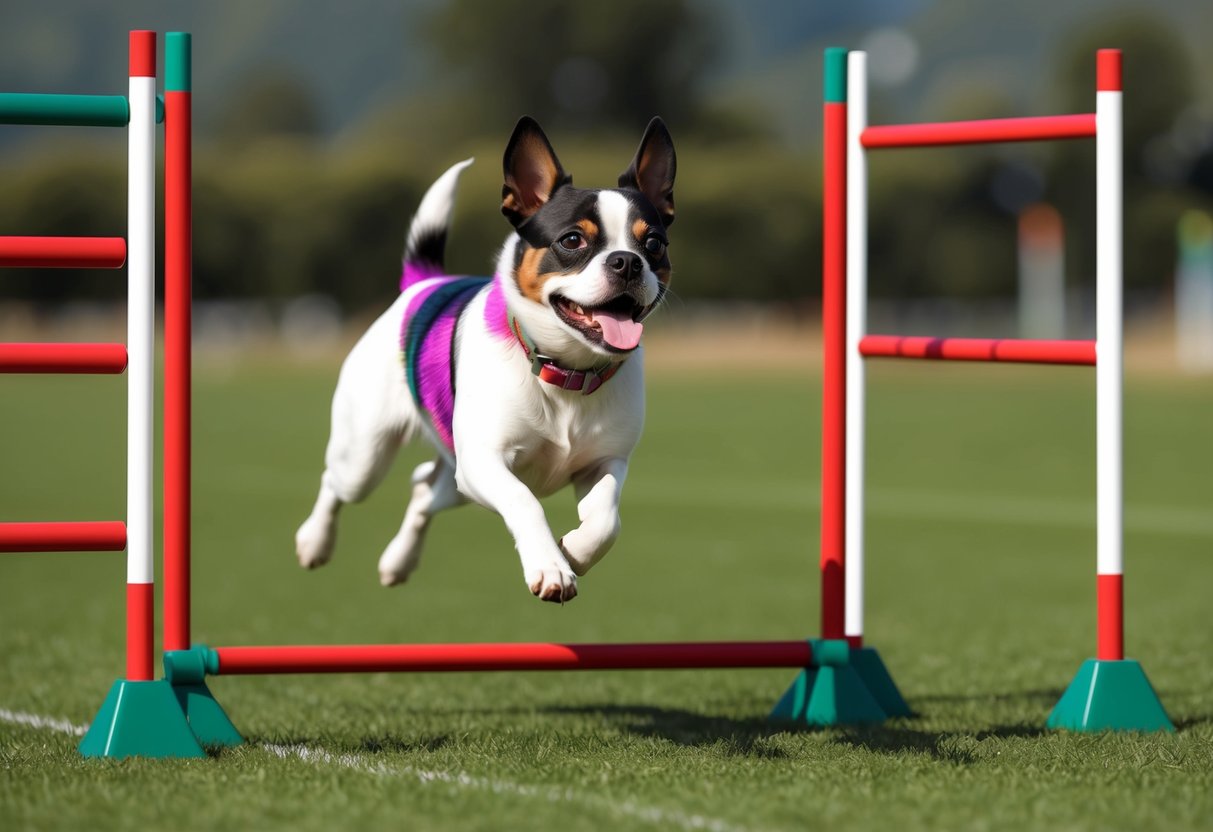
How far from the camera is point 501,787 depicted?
5.08 meters

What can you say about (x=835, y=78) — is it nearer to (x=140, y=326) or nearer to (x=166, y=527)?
(x=140, y=326)

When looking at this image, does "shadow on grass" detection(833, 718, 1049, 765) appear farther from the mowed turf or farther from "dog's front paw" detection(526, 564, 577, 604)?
"dog's front paw" detection(526, 564, 577, 604)

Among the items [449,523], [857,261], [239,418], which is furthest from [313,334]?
[857,261]

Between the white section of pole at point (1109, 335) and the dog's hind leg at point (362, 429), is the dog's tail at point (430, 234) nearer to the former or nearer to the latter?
the dog's hind leg at point (362, 429)

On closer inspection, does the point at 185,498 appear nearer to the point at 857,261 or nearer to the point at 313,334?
the point at 857,261

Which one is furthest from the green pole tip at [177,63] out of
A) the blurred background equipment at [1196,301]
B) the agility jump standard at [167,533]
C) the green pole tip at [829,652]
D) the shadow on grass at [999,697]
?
the blurred background equipment at [1196,301]

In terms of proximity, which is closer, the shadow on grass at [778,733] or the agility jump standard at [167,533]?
the agility jump standard at [167,533]

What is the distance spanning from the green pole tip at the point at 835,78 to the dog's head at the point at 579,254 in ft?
3.14

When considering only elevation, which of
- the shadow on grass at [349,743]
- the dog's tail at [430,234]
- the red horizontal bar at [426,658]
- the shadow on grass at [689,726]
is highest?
the dog's tail at [430,234]

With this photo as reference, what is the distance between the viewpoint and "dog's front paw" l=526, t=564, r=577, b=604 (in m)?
5.13

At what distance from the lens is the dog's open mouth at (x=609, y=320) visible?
17.7ft

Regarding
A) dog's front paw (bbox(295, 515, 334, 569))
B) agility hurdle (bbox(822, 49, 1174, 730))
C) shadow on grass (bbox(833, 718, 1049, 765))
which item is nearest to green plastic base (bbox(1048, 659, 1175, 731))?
agility hurdle (bbox(822, 49, 1174, 730))

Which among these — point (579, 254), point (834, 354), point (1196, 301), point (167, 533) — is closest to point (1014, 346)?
point (834, 354)

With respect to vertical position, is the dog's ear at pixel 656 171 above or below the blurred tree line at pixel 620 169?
below
